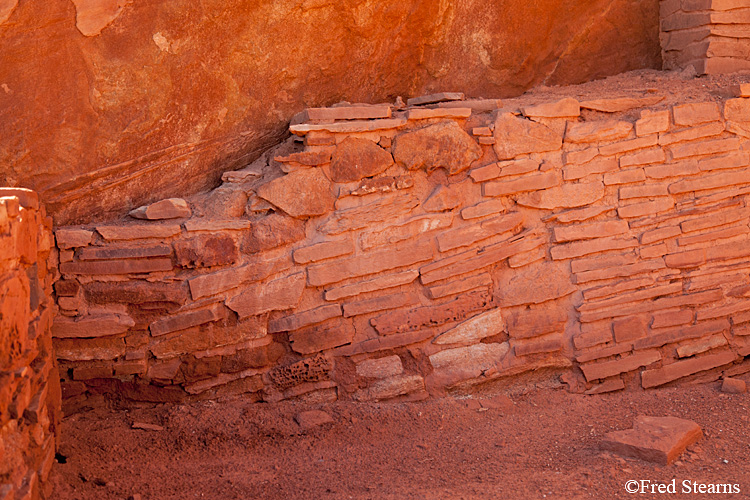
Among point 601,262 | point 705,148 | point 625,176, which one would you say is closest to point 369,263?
point 601,262

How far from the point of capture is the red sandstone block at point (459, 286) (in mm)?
3855

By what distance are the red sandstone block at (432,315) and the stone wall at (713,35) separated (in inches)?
84.1

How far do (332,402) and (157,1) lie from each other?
89.7 inches

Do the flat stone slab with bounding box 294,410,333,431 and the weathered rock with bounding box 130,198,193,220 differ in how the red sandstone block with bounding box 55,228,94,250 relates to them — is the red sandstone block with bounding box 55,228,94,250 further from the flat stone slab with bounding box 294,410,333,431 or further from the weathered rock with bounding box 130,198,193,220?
the flat stone slab with bounding box 294,410,333,431

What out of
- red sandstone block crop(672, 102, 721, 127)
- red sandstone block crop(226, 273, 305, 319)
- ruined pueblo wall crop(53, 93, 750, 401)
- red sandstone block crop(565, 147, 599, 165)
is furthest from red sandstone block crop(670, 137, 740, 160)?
red sandstone block crop(226, 273, 305, 319)

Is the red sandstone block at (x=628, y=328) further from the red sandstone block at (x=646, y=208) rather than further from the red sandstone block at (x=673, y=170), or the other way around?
the red sandstone block at (x=673, y=170)

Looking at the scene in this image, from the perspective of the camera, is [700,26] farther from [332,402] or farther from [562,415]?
[332,402]

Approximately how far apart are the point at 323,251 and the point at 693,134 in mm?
2294

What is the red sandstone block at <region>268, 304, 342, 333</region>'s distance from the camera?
368cm

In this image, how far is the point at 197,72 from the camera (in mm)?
3766

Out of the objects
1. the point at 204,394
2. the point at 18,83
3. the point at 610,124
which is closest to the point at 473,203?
the point at 610,124

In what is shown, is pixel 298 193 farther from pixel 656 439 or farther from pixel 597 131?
pixel 656 439

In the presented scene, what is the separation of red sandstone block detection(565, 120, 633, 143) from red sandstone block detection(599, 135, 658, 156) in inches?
1.9

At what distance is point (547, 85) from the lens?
4.86 metres
